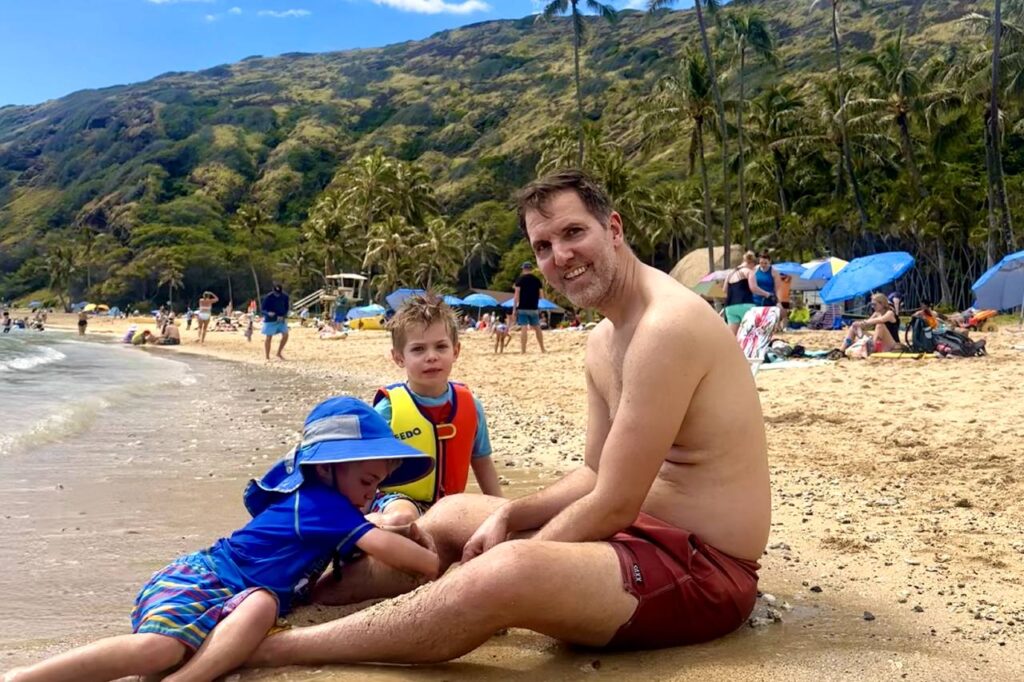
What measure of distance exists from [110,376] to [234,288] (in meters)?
77.5

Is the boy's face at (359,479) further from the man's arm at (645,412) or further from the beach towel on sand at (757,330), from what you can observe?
the beach towel on sand at (757,330)

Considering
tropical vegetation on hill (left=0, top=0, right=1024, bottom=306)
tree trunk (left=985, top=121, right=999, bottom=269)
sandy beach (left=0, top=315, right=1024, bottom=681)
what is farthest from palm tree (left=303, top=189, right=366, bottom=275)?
sandy beach (left=0, top=315, right=1024, bottom=681)

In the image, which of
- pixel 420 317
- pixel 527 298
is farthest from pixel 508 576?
pixel 527 298

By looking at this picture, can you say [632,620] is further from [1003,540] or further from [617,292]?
[1003,540]

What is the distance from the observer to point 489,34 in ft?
652

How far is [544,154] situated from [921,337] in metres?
43.5

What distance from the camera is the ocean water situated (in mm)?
8523

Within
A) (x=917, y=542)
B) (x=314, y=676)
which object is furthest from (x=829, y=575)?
(x=314, y=676)

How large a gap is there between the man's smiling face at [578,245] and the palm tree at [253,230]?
81.4m

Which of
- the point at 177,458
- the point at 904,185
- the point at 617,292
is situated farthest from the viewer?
the point at 904,185

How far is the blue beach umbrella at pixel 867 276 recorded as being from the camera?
2025cm

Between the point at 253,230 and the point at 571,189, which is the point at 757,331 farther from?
the point at 253,230

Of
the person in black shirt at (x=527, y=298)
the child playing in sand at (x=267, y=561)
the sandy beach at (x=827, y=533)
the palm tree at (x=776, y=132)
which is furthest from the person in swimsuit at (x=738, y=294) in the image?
the palm tree at (x=776, y=132)

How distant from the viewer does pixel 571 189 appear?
2670mm
